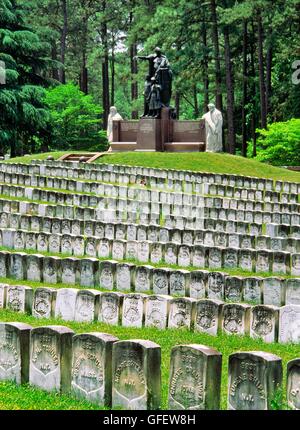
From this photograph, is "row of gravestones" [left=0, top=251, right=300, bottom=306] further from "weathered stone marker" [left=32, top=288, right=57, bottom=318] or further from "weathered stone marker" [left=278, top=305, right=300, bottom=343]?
"weathered stone marker" [left=32, top=288, right=57, bottom=318]

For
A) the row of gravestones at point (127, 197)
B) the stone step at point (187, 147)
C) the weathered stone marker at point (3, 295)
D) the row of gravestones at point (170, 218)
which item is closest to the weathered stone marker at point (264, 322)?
the weathered stone marker at point (3, 295)

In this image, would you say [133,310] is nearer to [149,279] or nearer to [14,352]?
[149,279]

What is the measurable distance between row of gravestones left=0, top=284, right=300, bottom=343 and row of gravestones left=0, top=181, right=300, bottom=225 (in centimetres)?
1049

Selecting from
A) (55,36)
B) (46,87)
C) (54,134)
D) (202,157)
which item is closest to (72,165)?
(202,157)

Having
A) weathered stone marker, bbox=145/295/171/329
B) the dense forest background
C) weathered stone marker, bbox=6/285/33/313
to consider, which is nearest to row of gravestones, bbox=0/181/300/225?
weathered stone marker, bbox=6/285/33/313

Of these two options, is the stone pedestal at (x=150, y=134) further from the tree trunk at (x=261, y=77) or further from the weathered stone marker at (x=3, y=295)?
the weathered stone marker at (x=3, y=295)

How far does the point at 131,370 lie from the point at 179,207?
52.8ft

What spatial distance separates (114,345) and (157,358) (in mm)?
511

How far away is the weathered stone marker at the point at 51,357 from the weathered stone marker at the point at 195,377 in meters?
1.35

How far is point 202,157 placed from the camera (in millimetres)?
37844

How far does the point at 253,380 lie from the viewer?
24.9 feet

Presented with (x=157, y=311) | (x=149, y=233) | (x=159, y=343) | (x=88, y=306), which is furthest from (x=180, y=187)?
(x=159, y=343)

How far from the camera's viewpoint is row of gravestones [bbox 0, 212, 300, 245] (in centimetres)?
1866
